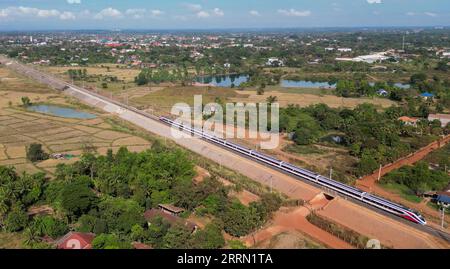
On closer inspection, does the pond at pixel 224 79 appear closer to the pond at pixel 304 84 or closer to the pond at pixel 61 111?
the pond at pixel 304 84

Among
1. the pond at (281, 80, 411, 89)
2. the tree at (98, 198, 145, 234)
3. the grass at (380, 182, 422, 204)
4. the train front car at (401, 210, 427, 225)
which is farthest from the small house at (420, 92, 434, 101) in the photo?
the tree at (98, 198, 145, 234)

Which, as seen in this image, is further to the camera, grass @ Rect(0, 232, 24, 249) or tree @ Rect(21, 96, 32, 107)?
tree @ Rect(21, 96, 32, 107)

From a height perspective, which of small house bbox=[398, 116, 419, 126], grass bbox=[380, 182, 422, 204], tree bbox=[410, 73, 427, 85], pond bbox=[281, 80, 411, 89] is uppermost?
tree bbox=[410, 73, 427, 85]

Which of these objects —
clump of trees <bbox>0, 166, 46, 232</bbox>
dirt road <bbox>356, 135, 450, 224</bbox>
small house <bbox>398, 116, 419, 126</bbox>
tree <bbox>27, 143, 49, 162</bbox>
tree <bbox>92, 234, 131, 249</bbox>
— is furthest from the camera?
small house <bbox>398, 116, 419, 126</bbox>

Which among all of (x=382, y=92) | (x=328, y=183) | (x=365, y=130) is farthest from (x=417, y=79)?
(x=328, y=183)

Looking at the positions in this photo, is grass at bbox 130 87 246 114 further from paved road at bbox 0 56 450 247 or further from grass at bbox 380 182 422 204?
grass at bbox 380 182 422 204

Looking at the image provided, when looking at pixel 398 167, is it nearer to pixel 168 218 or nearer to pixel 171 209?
pixel 171 209

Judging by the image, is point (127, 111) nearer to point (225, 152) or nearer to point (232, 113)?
point (232, 113)

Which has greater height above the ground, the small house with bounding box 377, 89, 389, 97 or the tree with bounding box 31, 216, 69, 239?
the small house with bounding box 377, 89, 389, 97
